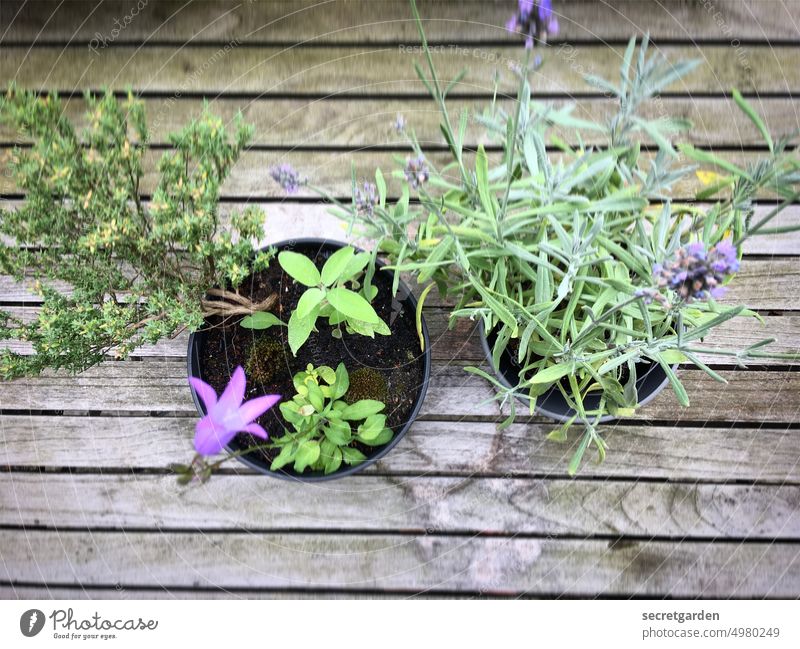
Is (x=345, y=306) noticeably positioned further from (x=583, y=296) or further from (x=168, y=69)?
(x=168, y=69)

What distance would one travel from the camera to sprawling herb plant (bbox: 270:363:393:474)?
0.84m

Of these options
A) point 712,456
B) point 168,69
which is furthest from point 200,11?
point 712,456

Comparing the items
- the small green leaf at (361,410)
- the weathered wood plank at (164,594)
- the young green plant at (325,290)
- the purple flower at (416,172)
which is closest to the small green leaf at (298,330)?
the young green plant at (325,290)

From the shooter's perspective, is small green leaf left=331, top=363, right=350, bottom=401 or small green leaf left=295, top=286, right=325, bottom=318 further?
small green leaf left=331, top=363, right=350, bottom=401

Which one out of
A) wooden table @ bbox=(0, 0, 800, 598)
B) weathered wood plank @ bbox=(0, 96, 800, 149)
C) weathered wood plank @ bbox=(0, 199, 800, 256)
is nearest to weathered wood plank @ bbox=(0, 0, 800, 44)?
wooden table @ bbox=(0, 0, 800, 598)

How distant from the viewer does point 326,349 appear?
975mm

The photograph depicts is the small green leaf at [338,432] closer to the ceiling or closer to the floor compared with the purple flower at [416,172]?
closer to the floor

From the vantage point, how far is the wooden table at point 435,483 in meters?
1.07

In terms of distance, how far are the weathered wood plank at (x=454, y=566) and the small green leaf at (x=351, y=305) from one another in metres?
0.51

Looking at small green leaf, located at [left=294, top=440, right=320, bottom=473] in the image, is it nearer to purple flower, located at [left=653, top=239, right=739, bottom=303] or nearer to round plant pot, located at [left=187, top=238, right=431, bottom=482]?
round plant pot, located at [left=187, top=238, right=431, bottom=482]

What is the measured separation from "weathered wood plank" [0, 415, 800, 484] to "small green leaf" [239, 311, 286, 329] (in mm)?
305

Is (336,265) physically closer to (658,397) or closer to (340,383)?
(340,383)

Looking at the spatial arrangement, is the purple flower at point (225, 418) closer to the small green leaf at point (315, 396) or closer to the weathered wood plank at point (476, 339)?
the small green leaf at point (315, 396)

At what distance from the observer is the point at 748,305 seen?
1069mm
